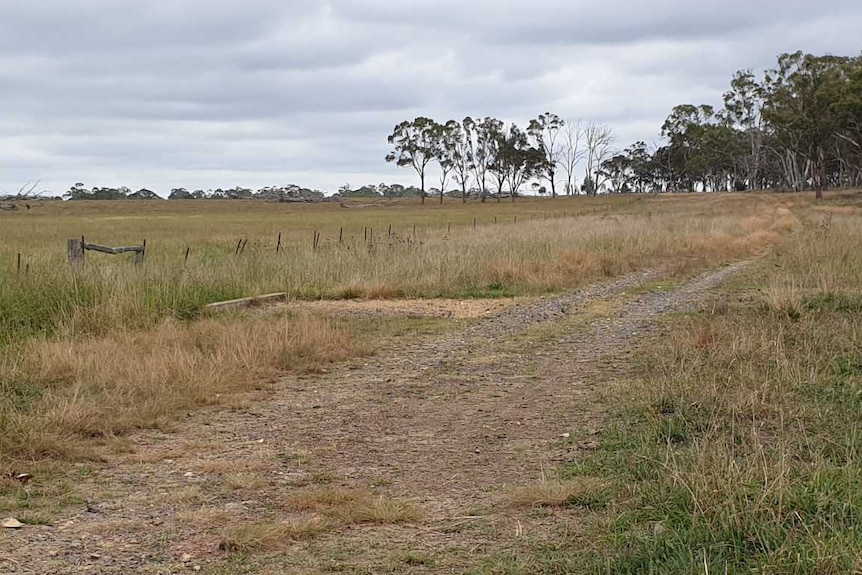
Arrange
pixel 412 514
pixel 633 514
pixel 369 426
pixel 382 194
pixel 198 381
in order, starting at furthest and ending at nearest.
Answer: pixel 382 194 → pixel 198 381 → pixel 369 426 → pixel 412 514 → pixel 633 514

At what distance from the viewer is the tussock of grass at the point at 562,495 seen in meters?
4.57

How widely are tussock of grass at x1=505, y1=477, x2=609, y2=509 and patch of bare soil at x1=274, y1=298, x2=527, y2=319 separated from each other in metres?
8.10

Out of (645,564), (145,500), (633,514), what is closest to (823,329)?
(633,514)

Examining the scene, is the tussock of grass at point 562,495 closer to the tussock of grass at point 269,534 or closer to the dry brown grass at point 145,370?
the tussock of grass at point 269,534

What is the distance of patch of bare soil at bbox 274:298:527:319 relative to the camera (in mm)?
13164

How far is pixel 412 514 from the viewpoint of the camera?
4535 millimetres

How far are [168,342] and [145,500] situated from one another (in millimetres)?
4553

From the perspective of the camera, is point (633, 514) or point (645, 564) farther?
point (633, 514)

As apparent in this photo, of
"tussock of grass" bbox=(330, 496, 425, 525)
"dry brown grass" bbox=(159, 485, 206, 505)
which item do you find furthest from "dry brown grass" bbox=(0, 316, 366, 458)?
"tussock of grass" bbox=(330, 496, 425, 525)

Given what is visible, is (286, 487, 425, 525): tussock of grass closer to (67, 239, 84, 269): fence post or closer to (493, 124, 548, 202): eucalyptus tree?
(67, 239, 84, 269): fence post

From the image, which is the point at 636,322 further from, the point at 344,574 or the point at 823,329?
the point at 344,574

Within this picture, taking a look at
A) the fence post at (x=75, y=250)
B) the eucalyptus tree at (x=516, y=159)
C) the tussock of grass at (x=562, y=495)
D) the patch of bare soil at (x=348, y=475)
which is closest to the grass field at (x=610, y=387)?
the tussock of grass at (x=562, y=495)

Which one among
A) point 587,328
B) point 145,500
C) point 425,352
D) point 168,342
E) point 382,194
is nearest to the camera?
point 145,500

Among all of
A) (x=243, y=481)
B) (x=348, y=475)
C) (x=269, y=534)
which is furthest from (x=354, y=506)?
(x=243, y=481)
